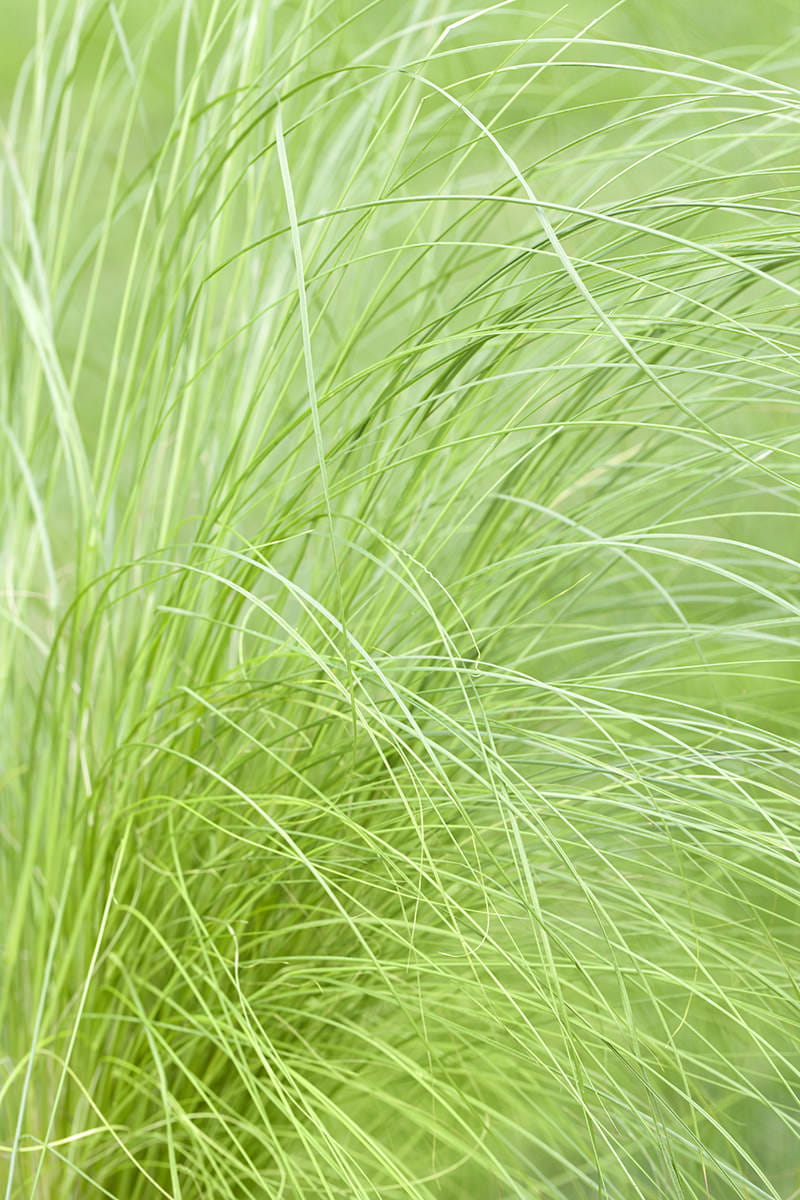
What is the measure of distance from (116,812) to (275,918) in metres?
0.11

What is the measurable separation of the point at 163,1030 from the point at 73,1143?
0.07 metres

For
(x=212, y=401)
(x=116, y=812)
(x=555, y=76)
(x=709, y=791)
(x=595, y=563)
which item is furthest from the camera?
(x=555, y=76)

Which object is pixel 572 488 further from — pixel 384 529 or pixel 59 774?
pixel 59 774

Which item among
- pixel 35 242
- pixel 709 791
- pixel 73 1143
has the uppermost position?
pixel 35 242

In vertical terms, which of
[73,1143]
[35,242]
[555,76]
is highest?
[555,76]

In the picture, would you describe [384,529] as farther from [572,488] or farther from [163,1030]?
[163,1030]

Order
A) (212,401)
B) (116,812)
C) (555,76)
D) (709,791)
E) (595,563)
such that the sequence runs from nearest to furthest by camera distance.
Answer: (709,791), (116,812), (212,401), (595,563), (555,76)

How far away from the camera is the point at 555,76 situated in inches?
49.1

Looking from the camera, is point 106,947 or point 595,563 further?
point 595,563

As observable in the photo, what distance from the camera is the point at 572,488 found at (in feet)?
2.12

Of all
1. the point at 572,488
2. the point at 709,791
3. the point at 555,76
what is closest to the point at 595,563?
the point at 572,488

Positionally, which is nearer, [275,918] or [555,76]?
[275,918]

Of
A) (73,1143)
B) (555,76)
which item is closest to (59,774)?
(73,1143)

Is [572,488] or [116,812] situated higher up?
[572,488]
